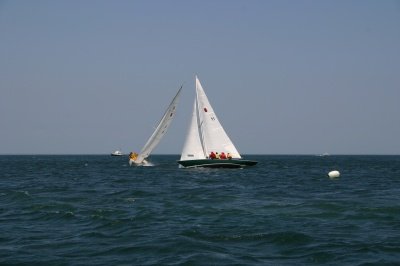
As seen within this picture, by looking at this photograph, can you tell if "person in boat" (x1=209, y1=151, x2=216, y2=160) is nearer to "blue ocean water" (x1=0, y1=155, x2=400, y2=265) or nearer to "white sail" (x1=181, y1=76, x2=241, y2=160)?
"white sail" (x1=181, y1=76, x2=241, y2=160)

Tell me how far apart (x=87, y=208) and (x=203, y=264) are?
13110 mm

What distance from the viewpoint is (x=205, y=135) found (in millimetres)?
62344

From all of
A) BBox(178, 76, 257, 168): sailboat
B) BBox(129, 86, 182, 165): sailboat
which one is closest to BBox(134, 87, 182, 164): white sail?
BBox(129, 86, 182, 165): sailboat

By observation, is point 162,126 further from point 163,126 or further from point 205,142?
point 205,142

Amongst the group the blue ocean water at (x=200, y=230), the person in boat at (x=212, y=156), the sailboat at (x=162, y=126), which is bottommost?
the blue ocean water at (x=200, y=230)

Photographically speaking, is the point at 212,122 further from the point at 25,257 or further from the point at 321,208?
the point at 25,257

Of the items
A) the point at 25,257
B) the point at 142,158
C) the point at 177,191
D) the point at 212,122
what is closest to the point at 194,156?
the point at 212,122

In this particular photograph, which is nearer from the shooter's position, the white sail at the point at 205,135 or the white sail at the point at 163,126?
the white sail at the point at 205,135

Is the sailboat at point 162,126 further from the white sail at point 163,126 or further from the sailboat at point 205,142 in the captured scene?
the sailboat at point 205,142

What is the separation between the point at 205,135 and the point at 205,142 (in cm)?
89

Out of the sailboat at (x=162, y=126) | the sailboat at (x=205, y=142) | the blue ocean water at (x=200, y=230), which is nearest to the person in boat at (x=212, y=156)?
the sailboat at (x=205, y=142)

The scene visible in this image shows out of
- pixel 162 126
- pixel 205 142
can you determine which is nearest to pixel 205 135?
pixel 205 142

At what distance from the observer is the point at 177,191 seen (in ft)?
116

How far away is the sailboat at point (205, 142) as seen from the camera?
197 feet
